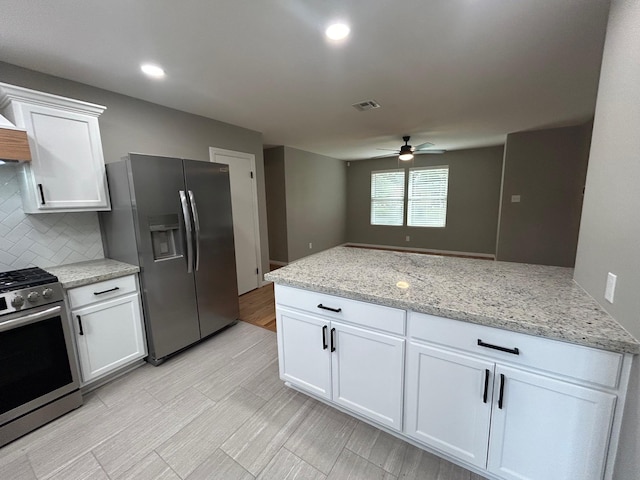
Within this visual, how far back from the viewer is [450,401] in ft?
4.25

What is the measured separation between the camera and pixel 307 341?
68.6 inches

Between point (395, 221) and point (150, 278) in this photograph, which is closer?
point (150, 278)

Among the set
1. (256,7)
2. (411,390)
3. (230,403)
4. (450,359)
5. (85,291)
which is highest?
(256,7)

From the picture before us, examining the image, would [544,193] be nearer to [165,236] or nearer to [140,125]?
[165,236]

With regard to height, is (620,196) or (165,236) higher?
(620,196)

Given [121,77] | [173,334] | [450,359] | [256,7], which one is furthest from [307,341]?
[121,77]

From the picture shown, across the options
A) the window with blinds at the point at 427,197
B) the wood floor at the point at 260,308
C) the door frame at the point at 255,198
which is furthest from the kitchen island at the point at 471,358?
the window with blinds at the point at 427,197

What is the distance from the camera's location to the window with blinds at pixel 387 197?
6.84 meters

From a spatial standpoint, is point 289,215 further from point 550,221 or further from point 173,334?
point 550,221

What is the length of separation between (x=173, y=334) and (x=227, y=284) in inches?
27.1

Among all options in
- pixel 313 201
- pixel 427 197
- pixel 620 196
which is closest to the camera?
pixel 620 196

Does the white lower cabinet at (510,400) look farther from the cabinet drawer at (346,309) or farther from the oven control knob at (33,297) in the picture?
the oven control knob at (33,297)

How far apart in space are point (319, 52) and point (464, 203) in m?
5.51

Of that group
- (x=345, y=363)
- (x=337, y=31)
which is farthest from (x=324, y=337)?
(x=337, y=31)
